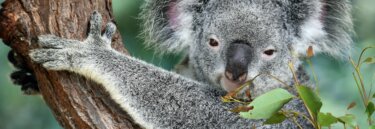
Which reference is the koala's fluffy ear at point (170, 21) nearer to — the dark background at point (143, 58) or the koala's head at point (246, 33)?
the koala's head at point (246, 33)

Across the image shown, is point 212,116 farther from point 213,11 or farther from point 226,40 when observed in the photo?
point 213,11

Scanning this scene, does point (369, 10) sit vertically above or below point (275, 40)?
below

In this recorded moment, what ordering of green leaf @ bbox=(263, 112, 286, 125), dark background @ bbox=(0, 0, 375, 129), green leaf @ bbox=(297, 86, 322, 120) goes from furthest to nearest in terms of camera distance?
dark background @ bbox=(0, 0, 375, 129), green leaf @ bbox=(263, 112, 286, 125), green leaf @ bbox=(297, 86, 322, 120)

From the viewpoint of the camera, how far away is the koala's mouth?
338 centimetres

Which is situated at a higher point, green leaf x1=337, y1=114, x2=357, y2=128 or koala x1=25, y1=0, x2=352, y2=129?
green leaf x1=337, y1=114, x2=357, y2=128

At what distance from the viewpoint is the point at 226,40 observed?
3652mm

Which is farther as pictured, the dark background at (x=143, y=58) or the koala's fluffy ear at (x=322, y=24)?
the dark background at (x=143, y=58)

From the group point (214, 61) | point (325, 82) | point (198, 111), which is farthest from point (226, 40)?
point (325, 82)

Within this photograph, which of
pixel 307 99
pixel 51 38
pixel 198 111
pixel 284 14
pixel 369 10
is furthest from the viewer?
pixel 369 10

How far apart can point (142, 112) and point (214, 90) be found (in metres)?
0.61

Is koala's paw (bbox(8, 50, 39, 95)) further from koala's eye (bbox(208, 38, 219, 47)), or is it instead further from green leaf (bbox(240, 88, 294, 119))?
green leaf (bbox(240, 88, 294, 119))

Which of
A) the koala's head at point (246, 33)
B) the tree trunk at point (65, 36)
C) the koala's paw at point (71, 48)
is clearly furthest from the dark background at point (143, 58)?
the tree trunk at point (65, 36)

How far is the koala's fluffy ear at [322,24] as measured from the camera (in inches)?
157

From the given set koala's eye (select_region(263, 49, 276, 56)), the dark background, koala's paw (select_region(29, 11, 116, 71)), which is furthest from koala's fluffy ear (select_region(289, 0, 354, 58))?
koala's paw (select_region(29, 11, 116, 71))
